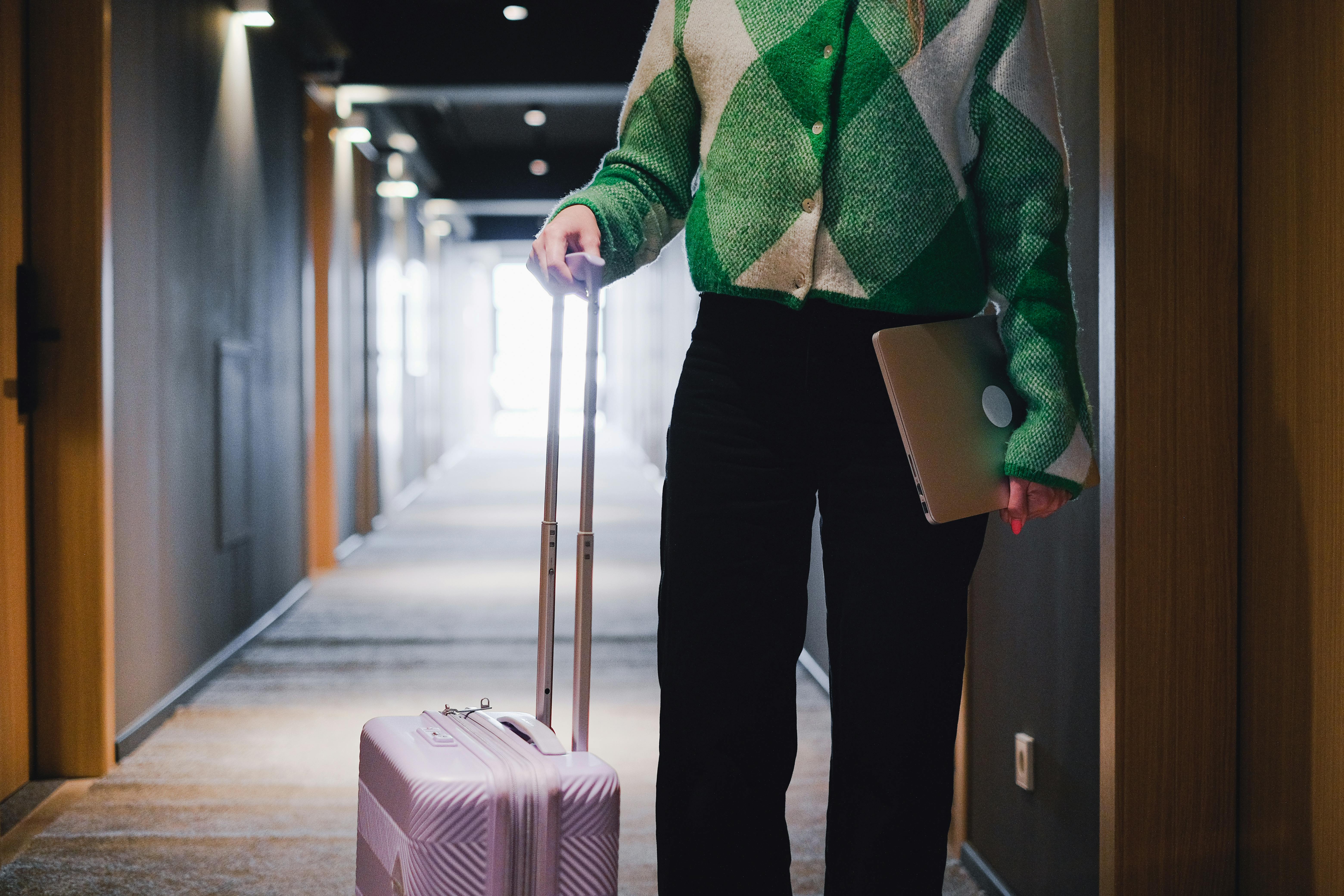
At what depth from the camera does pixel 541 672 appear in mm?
1233

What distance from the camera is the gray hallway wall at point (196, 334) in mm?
3123

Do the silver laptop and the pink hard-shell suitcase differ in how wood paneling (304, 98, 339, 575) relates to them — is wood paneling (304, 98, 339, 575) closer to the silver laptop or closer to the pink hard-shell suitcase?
the pink hard-shell suitcase

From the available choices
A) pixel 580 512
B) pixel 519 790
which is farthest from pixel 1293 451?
pixel 519 790

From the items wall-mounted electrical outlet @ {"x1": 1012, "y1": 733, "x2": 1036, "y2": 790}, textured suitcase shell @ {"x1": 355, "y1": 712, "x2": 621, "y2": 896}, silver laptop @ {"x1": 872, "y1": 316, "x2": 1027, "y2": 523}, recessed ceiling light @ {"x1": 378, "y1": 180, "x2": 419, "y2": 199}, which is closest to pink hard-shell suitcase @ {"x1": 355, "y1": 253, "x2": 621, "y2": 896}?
textured suitcase shell @ {"x1": 355, "y1": 712, "x2": 621, "y2": 896}

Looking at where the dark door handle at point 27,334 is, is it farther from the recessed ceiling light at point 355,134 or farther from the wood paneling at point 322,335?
the recessed ceiling light at point 355,134

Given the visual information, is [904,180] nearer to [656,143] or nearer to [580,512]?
[656,143]

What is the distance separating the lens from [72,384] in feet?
9.04

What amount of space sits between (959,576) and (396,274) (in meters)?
9.09

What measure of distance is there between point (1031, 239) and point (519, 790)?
2.36 ft

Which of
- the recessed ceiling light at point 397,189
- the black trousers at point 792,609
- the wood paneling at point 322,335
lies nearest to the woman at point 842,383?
the black trousers at point 792,609

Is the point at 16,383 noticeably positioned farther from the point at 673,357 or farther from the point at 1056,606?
the point at 673,357

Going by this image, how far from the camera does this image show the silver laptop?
112cm

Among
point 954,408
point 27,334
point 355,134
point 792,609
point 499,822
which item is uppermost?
point 355,134

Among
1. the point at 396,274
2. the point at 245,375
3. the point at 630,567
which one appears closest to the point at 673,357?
the point at 396,274
